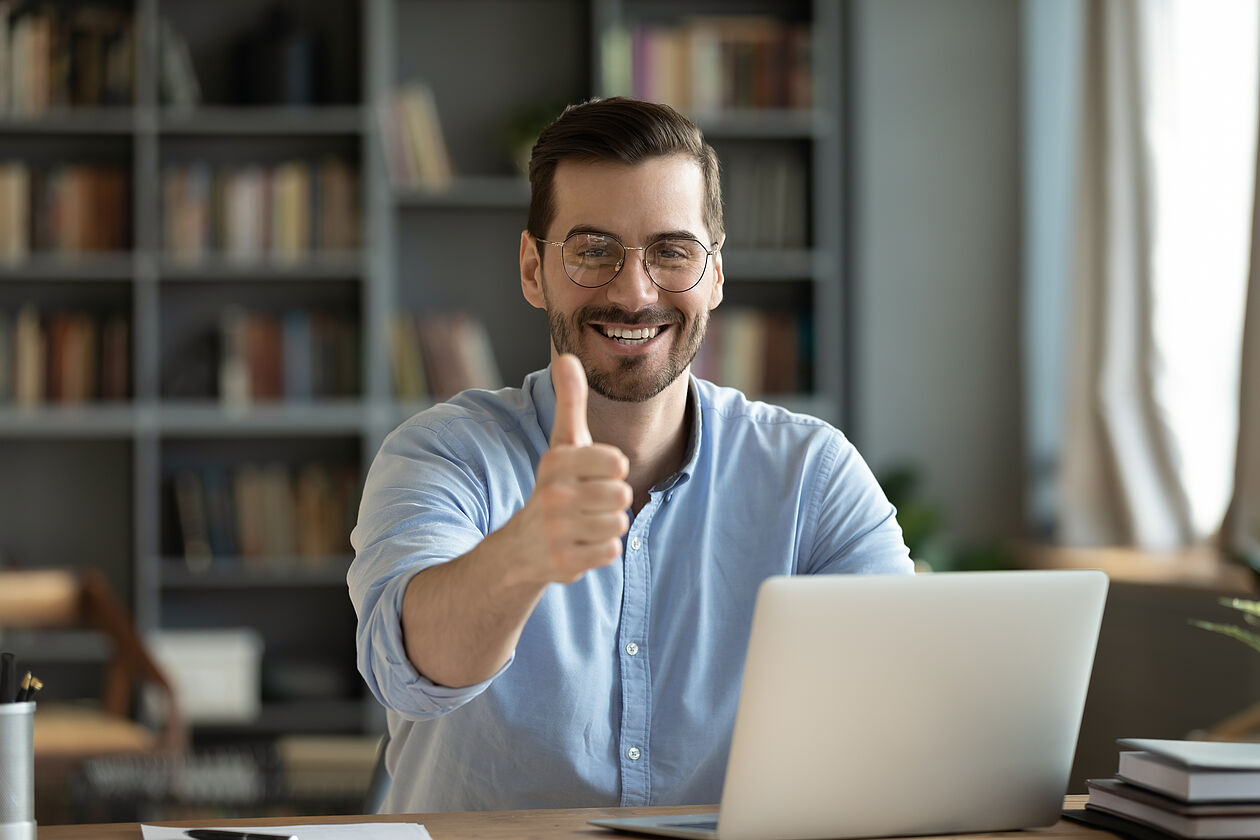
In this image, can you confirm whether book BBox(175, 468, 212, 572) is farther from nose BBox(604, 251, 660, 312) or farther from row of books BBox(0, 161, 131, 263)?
nose BBox(604, 251, 660, 312)

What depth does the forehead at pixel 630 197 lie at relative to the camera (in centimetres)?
149

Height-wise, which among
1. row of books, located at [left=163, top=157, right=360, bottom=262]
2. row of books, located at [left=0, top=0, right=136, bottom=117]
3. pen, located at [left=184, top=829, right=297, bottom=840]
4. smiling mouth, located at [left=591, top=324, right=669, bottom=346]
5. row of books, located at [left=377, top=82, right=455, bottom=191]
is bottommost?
pen, located at [left=184, top=829, right=297, bottom=840]

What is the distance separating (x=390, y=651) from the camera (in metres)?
1.19

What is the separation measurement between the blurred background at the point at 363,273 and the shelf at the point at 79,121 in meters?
0.01

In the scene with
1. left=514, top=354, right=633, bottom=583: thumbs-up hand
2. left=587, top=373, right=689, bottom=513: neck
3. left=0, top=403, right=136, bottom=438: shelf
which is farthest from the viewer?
left=0, top=403, right=136, bottom=438: shelf

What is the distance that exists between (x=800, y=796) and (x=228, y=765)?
10.2 ft

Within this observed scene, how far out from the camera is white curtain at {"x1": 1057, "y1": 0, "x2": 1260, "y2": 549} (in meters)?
3.27

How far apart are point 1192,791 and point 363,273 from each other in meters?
3.21

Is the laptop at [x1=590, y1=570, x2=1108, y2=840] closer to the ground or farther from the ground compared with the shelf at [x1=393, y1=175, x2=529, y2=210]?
closer to the ground

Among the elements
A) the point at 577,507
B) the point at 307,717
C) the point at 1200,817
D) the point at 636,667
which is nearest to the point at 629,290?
the point at 636,667

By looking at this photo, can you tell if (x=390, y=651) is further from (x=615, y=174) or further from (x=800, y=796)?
(x=615, y=174)

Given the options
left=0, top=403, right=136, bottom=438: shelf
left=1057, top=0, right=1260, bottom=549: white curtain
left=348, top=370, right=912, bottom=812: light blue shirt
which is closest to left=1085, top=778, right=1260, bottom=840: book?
left=348, top=370, right=912, bottom=812: light blue shirt

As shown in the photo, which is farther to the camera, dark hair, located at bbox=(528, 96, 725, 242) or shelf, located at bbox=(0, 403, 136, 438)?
shelf, located at bbox=(0, 403, 136, 438)

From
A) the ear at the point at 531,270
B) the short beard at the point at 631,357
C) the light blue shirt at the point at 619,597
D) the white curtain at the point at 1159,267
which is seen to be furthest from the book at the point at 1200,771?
the white curtain at the point at 1159,267
